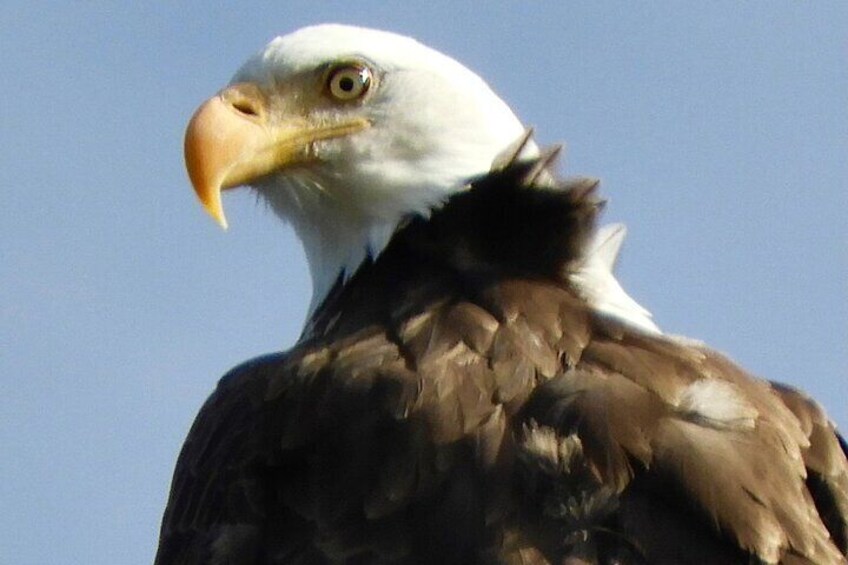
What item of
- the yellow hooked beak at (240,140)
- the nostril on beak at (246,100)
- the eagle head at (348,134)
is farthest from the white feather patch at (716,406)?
the nostril on beak at (246,100)

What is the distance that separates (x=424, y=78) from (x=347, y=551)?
2.20m

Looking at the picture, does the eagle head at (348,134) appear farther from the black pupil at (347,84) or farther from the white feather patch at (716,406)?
the white feather patch at (716,406)

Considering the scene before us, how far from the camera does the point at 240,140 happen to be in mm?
6035

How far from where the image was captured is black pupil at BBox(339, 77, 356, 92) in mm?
6223

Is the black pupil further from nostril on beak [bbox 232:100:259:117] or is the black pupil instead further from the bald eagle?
nostril on beak [bbox 232:100:259:117]

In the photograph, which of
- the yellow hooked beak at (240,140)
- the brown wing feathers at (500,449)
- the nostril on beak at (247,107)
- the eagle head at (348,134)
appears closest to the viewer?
the brown wing feathers at (500,449)

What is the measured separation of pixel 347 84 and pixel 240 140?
0.47m

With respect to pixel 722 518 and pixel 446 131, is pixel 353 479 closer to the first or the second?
pixel 722 518

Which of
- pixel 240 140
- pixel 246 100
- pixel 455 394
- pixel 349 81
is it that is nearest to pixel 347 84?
pixel 349 81

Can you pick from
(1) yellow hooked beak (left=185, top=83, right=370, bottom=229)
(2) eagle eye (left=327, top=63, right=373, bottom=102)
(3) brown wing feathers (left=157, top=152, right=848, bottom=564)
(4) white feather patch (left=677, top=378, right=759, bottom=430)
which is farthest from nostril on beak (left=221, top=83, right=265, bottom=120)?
(4) white feather patch (left=677, top=378, right=759, bottom=430)

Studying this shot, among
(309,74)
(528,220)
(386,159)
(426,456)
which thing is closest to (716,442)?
(426,456)

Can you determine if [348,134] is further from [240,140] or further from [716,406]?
[716,406]

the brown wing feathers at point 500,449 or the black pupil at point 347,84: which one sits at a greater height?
the black pupil at point 347,84

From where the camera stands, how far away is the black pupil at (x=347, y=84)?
6.22 meters
